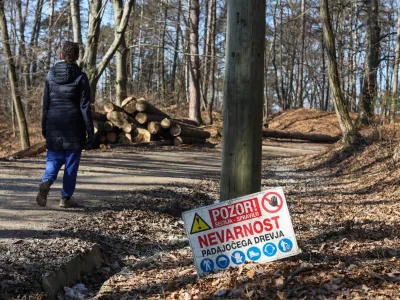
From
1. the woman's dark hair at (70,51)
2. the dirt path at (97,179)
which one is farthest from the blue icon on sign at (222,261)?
the woman's dark hair at (70,51)

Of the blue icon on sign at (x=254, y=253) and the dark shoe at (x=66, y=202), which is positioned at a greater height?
the blue icon on sign at (x=254, y=253)

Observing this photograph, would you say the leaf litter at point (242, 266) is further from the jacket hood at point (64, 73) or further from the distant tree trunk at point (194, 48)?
the distant tree trunk at point (194, 48)

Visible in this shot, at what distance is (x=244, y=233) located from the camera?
12.4 feet

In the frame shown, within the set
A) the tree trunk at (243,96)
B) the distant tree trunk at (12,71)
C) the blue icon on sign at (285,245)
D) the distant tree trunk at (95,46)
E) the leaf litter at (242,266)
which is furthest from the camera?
the distant tree trunk at (12,71)

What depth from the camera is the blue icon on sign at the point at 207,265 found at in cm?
380

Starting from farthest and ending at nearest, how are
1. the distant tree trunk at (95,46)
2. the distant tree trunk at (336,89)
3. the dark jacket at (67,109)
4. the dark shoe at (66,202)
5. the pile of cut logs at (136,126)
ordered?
the pile of cut logs at (136,126), the distant tree trunk at (95,46), the distant tree trunk at (336,89), the dark shoe at (66,202), the dark jacket at (67,109)

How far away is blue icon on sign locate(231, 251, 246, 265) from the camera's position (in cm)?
378

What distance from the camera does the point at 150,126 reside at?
1716 cm

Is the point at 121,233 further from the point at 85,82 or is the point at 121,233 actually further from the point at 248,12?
the point at 248,12

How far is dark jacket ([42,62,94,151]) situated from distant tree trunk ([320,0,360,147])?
879cm

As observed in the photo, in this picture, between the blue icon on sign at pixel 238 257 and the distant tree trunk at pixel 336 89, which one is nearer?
the blue icon on sign at pixel 238 257

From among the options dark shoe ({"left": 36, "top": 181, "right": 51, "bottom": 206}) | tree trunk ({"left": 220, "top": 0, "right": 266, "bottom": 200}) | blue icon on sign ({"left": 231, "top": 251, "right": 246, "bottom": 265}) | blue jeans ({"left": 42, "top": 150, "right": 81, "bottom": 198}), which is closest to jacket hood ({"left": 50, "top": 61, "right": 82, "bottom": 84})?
blue jeans ({"left": 42, "top": 150, "right": 81, "bottom": 198})

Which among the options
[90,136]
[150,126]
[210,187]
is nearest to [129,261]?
[90,136]

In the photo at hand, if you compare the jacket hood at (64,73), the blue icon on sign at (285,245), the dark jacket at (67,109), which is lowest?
the blue icon on sign at (285,245)
